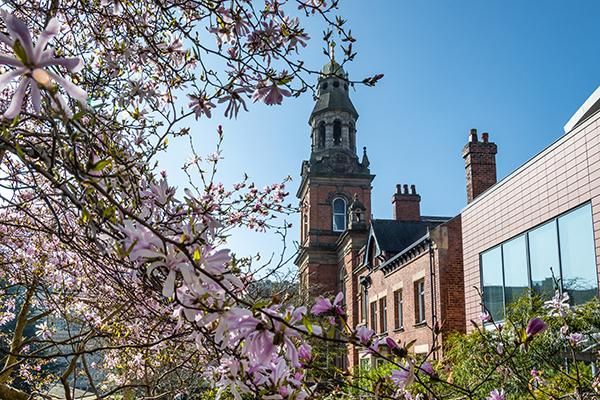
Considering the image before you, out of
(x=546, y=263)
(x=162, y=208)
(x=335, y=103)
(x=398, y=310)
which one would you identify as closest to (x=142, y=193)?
(x=162, y=208)

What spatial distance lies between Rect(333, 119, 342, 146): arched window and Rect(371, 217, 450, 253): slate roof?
13210 millimetres

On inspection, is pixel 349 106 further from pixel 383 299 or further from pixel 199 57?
pixel 199 57

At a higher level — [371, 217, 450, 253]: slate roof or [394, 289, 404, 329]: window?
[371, 217, 450, 253]: slate roof

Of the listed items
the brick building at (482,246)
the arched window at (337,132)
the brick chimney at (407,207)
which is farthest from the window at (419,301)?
the arched window at (337,132)

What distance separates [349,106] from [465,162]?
20.1m

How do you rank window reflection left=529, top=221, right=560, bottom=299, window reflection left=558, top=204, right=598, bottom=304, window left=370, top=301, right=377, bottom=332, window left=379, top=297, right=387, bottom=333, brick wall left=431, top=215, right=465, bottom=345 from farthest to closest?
window left=370, top=301, right=377, bottom=332 < window left=379, top=297, right=387, bottom=333 < brick wall left=431, top=215, right=465, bottom=345 < window reflection left=529, top=221, right=560, bottom=299 < window reflection left=558, top=204, right=598, bottom=304

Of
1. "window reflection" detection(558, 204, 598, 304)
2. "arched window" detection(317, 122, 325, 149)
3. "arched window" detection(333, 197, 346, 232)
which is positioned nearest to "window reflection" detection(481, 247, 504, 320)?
"window reflection" detection(558, 204, 598, 304)

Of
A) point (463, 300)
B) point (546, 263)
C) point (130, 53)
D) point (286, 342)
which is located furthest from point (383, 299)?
point (286, 342)

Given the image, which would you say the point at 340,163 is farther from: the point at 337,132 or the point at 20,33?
the point at 20,33

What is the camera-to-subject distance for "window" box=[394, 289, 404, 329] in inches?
746

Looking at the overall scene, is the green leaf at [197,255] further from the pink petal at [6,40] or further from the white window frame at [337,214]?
the white window frame at [337,214]

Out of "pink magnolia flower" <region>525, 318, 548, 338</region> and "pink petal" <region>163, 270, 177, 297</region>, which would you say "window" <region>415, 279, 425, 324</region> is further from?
"pink petal" <region>163, 270, 177, 297</region>

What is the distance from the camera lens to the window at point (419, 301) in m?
16.9

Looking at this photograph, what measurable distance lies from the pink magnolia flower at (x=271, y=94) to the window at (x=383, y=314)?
1928cm
